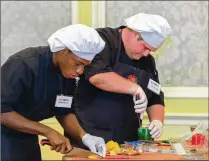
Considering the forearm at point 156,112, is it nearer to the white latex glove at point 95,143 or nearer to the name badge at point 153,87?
the name badge at point 153,87

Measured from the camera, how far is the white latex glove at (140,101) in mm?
1877

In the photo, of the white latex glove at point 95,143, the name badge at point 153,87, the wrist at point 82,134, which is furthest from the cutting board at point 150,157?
the name badge at point 153,87

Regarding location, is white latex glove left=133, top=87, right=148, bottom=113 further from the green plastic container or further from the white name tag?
the white name tag

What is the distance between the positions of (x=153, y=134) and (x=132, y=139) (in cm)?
10

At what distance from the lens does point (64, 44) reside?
1616 millimetres

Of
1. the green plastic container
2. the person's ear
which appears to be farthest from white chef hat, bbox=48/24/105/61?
the green plastic container

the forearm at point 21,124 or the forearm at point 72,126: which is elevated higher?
the forearm at point 21,124

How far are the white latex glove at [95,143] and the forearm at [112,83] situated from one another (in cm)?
21

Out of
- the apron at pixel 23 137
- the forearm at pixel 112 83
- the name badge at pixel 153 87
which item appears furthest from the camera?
the name badge at pixel 153 87

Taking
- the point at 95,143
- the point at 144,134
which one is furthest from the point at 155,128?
the point at 95,143

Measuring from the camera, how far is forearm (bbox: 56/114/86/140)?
71.4 inches

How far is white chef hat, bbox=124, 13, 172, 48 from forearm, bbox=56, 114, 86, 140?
44 centimetres

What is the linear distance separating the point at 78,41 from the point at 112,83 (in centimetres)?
30

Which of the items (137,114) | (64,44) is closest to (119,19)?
(137,114)
